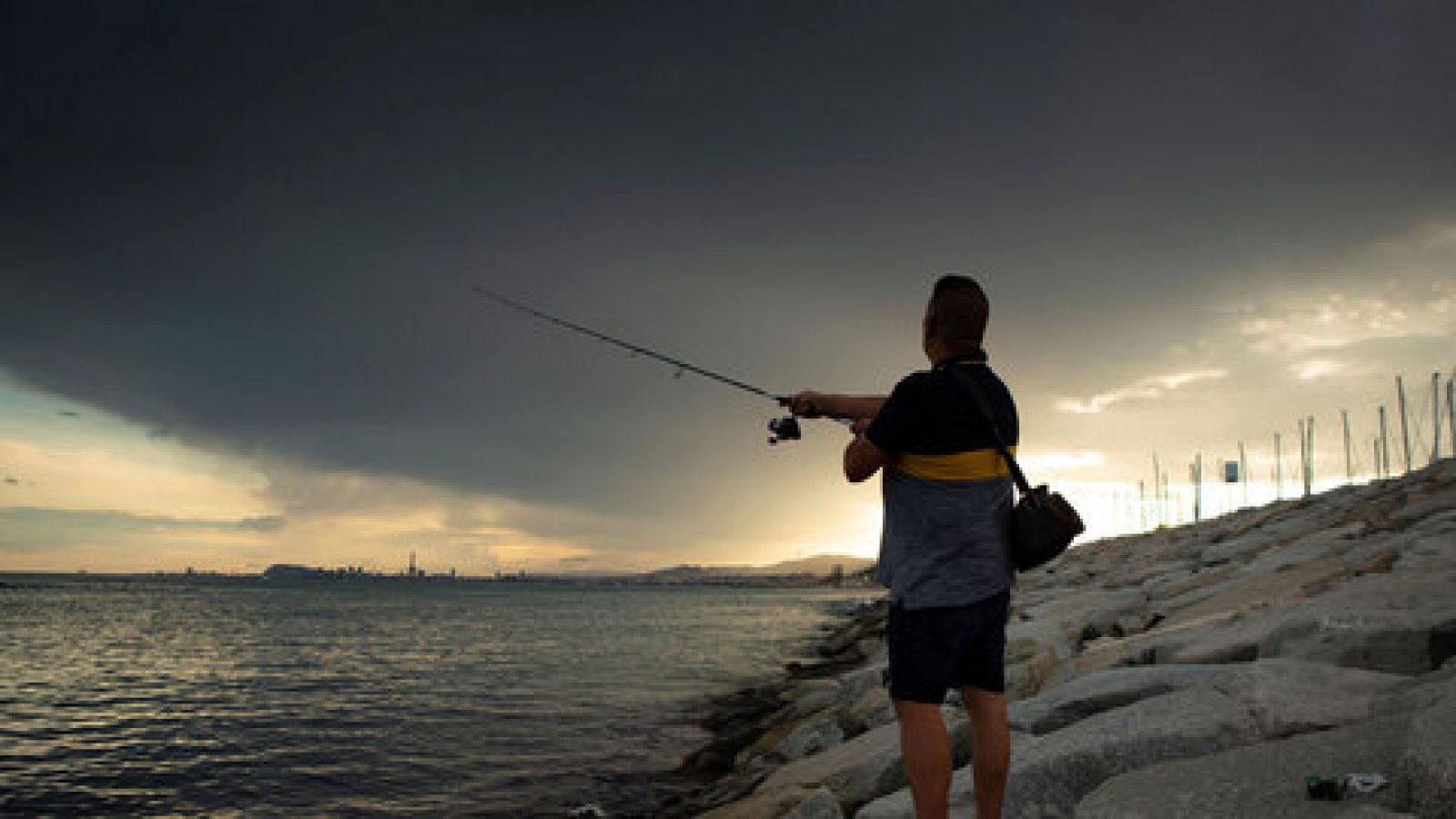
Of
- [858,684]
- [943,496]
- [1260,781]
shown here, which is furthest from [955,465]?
[858,684]

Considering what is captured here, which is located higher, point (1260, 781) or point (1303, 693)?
point (1303, 693)

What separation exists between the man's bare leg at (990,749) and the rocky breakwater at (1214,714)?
46 cm

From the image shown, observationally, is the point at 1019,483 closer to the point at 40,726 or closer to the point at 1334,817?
the point at 1334,817

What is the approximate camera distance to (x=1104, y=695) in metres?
5.28

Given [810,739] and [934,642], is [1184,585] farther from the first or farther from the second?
[934,642]

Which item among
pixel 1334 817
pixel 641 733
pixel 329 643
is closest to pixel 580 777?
pixel 641 733

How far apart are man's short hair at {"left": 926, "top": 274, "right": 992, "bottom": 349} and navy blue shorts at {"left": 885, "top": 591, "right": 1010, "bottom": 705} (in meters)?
0.98

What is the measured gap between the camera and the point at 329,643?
101ft

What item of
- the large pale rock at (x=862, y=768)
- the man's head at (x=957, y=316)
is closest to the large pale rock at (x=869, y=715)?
the large pale rock at (x=862, y=768)

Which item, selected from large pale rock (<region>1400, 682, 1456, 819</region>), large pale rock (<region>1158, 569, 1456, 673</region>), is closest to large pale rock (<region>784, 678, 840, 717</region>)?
large pale rock (<region>1158, 569, 1456, 673</region>)

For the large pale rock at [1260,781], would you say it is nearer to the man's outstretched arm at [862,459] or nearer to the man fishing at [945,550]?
the man fishing at [945,550]

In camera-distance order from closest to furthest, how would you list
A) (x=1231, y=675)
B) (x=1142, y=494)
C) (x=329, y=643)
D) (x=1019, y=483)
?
(x=1019, y=483), (x=1231, y=675), (x=329, y=643), (x=1142, y=494)

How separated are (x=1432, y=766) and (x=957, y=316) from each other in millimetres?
2190

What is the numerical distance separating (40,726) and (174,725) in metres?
2.08
